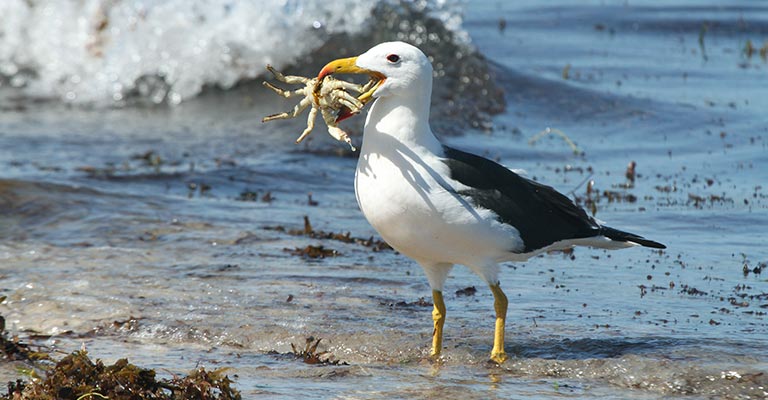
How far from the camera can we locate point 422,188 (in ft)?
18.7

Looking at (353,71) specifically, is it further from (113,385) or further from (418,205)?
(113,385)

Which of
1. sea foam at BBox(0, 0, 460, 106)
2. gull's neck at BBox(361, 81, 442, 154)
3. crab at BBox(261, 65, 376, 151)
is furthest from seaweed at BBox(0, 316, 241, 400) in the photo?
sea foam at BBox(0, 0, 460, 106)

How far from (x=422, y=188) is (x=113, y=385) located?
1.77 metres

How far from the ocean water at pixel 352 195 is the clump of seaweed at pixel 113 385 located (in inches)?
21.1

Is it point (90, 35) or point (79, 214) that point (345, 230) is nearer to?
point (79, 214)

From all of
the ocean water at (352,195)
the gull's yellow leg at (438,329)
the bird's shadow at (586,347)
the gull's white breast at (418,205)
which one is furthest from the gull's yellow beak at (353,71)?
the bird's shadow at (586,347)

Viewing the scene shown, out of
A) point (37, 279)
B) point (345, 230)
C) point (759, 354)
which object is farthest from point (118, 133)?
point (759, 354)

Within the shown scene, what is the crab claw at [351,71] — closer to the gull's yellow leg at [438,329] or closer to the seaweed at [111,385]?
the gull's yellow leg at [438,329]

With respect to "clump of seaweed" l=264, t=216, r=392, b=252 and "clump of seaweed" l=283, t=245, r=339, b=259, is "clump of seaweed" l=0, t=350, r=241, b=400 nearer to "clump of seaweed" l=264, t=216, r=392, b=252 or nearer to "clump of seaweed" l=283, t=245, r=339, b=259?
"clump of seaweed" l=283, t=245, r=339, b=259

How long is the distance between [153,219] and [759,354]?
16.5 feet

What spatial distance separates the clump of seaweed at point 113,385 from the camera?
15.8 feet

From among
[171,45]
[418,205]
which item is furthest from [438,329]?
[171,45]

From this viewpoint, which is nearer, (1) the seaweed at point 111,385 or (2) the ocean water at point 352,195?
(1) the seaweed at point 111,385

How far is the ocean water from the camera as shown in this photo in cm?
618
